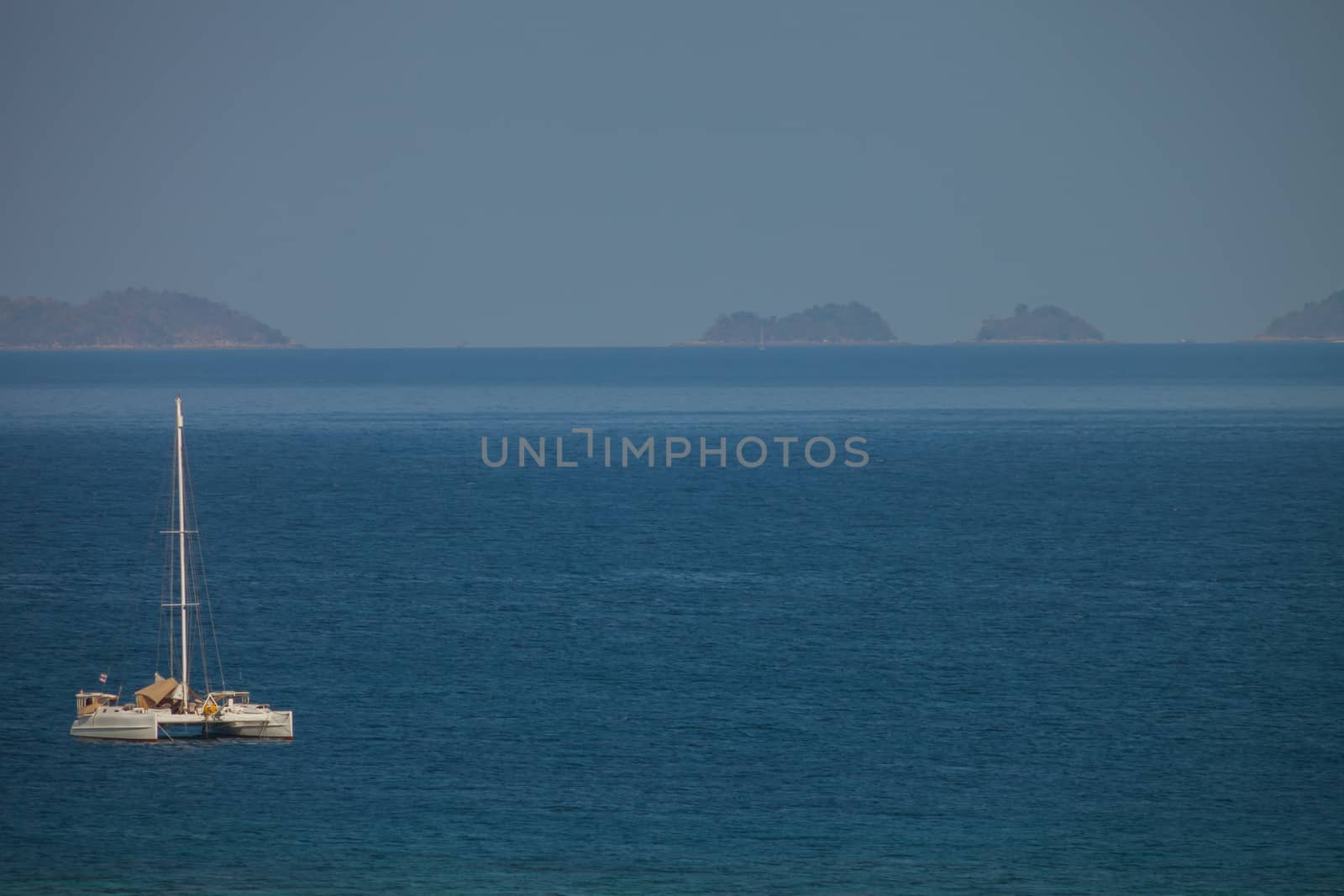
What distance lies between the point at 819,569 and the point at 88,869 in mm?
57167

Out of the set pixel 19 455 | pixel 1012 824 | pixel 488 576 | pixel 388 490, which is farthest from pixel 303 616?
pixel 19 455

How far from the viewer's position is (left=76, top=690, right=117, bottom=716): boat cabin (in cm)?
6247

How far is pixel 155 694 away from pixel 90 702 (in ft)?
8.28

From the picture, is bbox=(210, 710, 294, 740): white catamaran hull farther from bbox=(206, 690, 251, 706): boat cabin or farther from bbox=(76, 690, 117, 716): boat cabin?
bbox=(76, 690, 117, 716): boat cabin

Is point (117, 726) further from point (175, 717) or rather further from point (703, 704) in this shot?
point (703, 704)

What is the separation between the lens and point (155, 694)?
63.2 metres

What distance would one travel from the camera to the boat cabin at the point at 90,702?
62.5 m

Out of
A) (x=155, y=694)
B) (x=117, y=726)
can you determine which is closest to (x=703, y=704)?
(x=155, y=694)

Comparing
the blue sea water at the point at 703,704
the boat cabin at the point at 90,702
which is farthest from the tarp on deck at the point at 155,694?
the blue sea water at the point at 703,704

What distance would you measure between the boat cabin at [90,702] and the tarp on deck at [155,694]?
974 mm

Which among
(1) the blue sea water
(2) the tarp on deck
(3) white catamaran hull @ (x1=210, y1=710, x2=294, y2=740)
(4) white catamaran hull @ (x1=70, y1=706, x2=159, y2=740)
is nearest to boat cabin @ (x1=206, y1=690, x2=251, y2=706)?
(3) white catamaran hull @ (x1=210, y1=710, x2=294, y2=740)

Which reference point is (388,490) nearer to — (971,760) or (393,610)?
(393,610)

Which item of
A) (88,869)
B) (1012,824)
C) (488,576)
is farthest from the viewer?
(488,576)

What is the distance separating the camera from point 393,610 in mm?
86375
